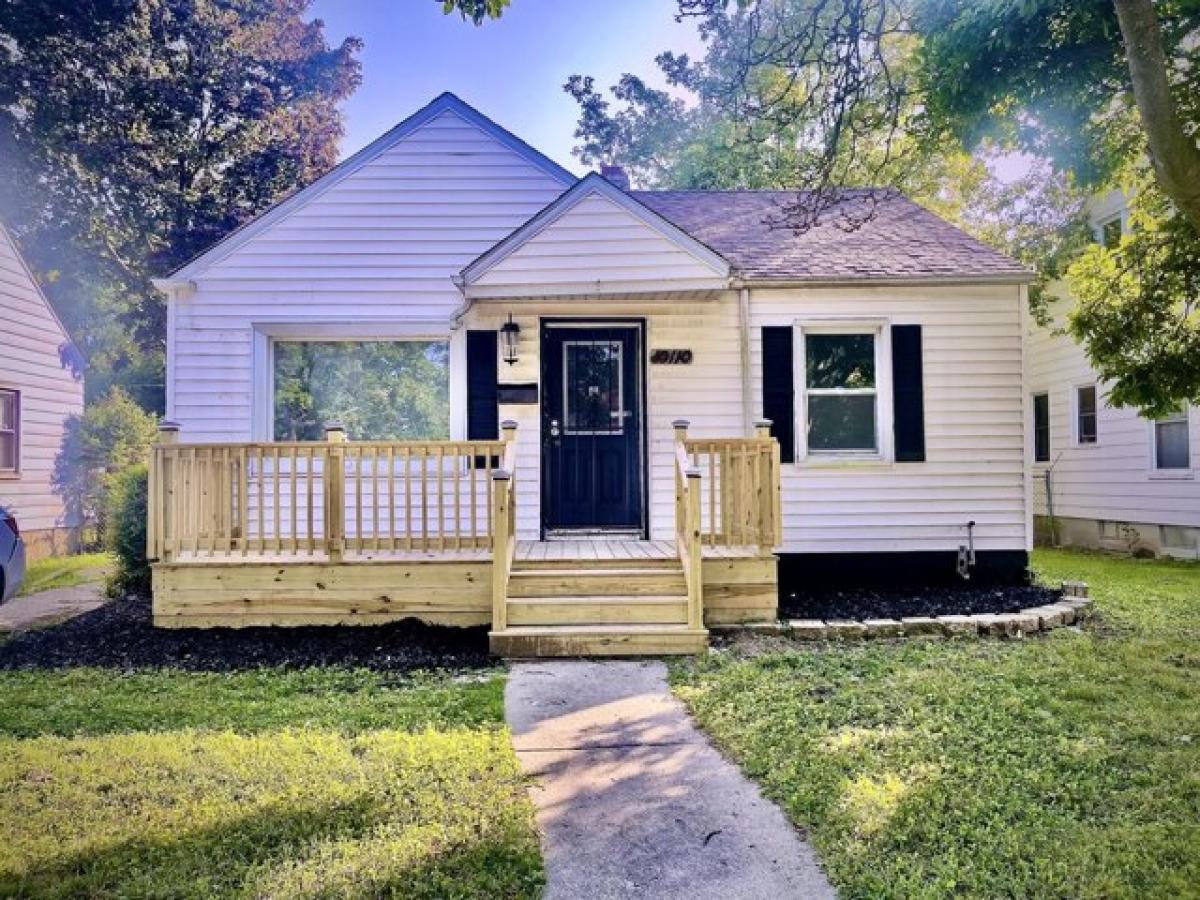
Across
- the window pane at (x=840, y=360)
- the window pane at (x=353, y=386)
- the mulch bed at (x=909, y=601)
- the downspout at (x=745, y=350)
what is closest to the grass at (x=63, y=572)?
the window pane at (x=353, y=386)

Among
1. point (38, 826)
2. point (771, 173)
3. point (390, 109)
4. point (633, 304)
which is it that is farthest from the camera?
point (771, 173)

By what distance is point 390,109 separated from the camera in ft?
25.7

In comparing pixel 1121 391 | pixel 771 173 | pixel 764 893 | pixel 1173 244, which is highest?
pixel 771 173

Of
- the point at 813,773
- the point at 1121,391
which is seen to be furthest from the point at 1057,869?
the point at 1121,391

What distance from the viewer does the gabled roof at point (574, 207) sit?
22.3 feet

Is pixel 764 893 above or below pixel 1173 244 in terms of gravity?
below

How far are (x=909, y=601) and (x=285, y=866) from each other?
604cm

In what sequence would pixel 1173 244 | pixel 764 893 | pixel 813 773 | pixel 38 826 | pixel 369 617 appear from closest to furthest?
pixel 764 893, pixel 38 826, pixel 813 773, pixel 1173 244, pixel 369 617

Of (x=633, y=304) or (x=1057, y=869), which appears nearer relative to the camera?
(x=1057, y=869)

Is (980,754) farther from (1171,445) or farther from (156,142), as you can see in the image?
(156,142)

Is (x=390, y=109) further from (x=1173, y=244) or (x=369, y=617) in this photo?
(x=1173, y=244)

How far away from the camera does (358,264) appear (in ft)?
25.3

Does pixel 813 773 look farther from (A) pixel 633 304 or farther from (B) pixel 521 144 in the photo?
(B) pixel 521 144

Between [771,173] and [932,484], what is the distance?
11.9m
